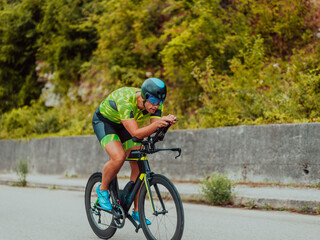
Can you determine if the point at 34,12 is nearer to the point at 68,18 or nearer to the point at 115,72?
the point at 68,18

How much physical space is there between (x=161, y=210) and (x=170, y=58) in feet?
33.0

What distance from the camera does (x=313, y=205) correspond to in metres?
7.78

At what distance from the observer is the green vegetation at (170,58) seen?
1230cm

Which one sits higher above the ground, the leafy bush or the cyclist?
the cyclist

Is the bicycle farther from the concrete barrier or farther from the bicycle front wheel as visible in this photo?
the concrete barrier

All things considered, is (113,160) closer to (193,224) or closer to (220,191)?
(193,224)

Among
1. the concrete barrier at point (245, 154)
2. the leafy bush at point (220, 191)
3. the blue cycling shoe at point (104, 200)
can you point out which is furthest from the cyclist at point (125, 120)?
the concrete barrier at point (245, 154)

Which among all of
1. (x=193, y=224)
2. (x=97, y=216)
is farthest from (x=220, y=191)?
(x=97, y=216)

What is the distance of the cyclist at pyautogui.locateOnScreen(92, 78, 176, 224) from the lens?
16.6 ft

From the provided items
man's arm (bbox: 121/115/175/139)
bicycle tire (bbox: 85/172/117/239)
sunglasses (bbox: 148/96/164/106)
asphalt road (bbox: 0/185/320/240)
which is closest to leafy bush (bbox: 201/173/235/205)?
asphalt road (bbox: 0/185/320/240)

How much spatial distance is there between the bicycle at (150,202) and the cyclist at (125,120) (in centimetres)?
11

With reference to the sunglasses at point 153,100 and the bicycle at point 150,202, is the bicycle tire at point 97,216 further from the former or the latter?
the sunglasses at point 153,100

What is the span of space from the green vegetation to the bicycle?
5.92 m

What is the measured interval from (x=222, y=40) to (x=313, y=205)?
8.07 m
